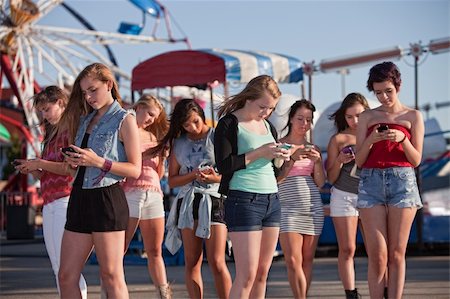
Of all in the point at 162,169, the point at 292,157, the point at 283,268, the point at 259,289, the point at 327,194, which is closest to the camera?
the point at 259,289

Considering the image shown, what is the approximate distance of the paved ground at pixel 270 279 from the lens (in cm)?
1050

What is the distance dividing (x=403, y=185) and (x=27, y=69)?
3270 centimetres

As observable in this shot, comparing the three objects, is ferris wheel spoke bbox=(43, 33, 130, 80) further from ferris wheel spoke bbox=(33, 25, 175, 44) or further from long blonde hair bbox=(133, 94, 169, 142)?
long blonde hair bbox=(133, 94, 169, 142)

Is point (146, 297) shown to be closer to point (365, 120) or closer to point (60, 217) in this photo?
point (60, 217)

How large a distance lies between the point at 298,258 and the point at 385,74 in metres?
2.01

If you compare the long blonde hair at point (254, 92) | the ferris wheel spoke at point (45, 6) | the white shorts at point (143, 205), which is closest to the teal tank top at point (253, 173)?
the long blonde hair at point (254, 92)

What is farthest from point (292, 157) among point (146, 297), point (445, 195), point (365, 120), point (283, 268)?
point (445, 195)

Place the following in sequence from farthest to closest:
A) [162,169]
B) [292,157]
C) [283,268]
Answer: [283,268]
[162,169]
[292,157]

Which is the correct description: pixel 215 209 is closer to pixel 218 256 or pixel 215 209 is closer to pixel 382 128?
pixel 218 256

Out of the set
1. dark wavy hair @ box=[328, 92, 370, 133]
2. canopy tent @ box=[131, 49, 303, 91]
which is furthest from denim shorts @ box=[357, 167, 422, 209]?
canopy tent @ box=[131, 49, 303, 91]

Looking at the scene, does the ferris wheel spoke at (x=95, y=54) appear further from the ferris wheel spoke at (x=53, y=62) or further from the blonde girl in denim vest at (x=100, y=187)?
the blonde girl in denim vest at (x=100, y=187)

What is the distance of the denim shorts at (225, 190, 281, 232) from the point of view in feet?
21.9

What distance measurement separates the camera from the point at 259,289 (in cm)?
704

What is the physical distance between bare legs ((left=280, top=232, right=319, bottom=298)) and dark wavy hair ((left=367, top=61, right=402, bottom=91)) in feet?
5.71
